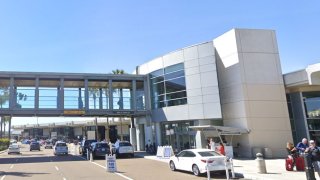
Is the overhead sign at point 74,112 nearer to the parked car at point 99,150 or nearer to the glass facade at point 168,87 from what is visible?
the parked car at point 99,150

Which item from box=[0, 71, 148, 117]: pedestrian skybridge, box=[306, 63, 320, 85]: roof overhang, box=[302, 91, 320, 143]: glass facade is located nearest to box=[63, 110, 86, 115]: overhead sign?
box=[0, 71, 148, 117]: pedestrian skybridge

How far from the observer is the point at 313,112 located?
3056 centimetres

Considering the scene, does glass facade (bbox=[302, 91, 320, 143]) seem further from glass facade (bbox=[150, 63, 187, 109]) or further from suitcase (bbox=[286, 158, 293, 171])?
suitcase (bbox=[286, 158, 293, 171])

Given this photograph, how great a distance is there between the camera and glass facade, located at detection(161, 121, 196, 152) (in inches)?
1324

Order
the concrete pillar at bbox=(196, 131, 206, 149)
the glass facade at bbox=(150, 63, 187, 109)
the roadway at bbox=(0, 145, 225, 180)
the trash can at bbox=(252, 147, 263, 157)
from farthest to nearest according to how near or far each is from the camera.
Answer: the glass facade at bbox=(150, 63, 187, 109) → the concrete pillar at bbox=(196, 131, 206, 149) → the trash can at bbox=(252, 147, 263, 157) → the roadway at bbox=(0, 145, 225, 180)

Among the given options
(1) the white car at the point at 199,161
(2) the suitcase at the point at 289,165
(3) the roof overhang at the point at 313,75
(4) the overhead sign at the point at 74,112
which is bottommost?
(2) the suitcase at the point at 289,165

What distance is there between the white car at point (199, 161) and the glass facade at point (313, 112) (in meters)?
16.2

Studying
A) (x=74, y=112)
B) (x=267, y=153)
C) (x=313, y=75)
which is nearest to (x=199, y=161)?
(x=267, y=153)

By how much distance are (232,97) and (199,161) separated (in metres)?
14.3

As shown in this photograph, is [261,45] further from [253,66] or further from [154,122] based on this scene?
[154,122]

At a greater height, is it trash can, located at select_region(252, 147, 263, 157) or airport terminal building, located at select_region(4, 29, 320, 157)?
airport terminal building, located at select_region(4, 29, 320, 157)

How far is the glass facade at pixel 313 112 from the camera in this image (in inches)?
1193

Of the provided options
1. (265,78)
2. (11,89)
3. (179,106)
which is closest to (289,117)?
(265,78)

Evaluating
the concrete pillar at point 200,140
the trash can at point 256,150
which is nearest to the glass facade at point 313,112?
the trash can at point 256,150
